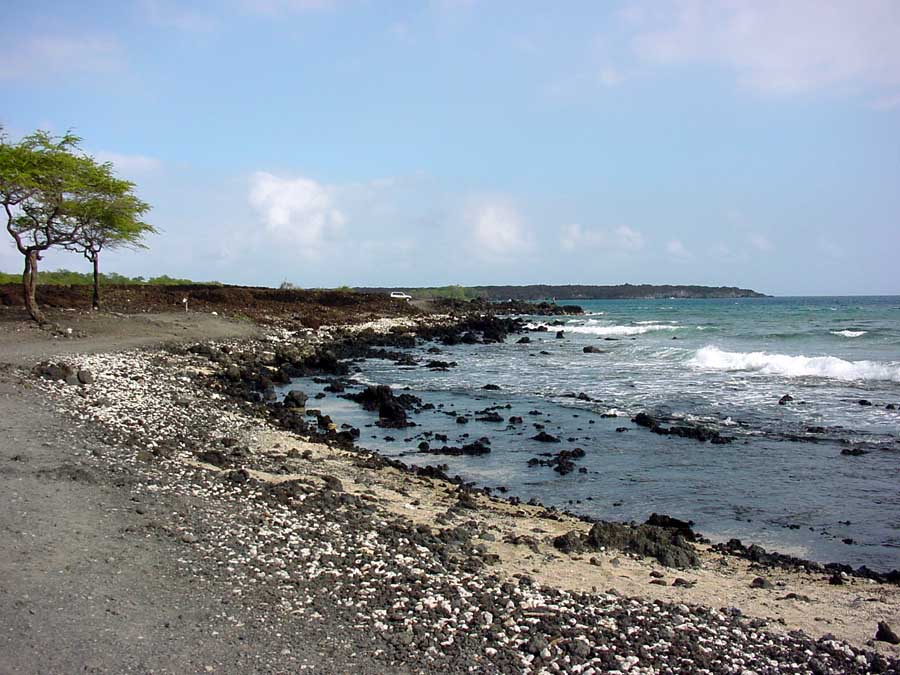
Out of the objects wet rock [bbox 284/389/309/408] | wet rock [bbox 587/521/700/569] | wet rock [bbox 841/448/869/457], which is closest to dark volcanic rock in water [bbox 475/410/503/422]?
wet rock [bbox 284/389/309/408]

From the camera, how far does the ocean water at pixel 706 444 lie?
890 cm

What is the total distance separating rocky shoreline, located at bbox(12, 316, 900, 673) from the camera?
15.1 ft

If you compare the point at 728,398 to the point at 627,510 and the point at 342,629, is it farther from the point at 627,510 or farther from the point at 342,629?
the point at 342,629

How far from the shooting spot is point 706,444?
1302 centimetres

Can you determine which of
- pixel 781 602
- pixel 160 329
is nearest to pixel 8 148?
pixel 160 329

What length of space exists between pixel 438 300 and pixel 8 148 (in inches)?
2258

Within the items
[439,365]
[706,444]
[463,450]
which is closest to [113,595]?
[463,450]

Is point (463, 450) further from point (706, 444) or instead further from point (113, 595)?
point (113, 595)

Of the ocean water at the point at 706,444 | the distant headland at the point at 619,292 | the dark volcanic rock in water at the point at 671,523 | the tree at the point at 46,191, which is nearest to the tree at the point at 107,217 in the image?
the tree at the point at 46,191

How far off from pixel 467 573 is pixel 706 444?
863 centimetres

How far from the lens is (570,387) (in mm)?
21266

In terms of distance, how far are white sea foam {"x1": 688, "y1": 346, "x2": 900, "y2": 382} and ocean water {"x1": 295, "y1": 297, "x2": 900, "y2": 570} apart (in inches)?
2.5

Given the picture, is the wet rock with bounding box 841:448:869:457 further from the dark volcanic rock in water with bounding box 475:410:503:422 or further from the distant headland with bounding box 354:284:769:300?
the distant headland with bounding box 354:284:769:300

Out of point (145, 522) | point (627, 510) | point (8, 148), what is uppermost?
point (8, 148)
